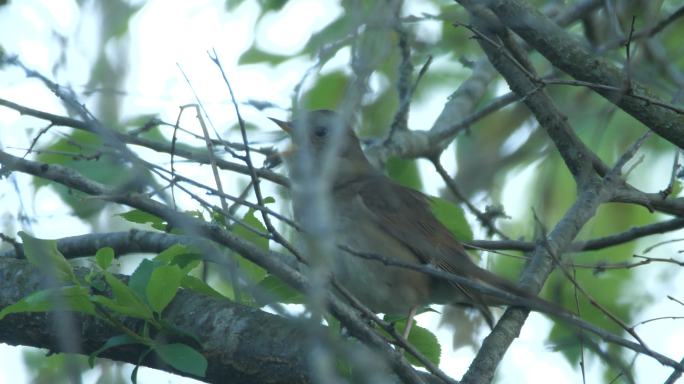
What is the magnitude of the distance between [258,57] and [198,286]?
1589 millimetres

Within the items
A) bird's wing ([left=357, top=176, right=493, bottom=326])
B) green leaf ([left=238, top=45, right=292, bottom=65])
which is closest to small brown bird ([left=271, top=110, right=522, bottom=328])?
bird's wing ([left=357, top=176, right=493, bottom=326])

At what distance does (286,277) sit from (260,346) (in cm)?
92

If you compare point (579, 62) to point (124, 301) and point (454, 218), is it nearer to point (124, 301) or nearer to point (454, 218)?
point (454, 218)

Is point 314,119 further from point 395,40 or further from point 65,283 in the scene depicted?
point 65,283

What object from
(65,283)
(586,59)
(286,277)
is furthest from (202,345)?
(586,59)

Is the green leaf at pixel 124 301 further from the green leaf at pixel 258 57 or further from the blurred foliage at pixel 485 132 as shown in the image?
the green leaf at pixel 258 57

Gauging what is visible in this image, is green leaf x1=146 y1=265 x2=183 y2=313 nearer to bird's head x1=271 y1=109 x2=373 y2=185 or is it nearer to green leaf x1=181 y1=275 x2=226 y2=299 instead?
green leaf x1=181 y1=275 x2=226 y2=299

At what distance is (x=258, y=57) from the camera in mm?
5398

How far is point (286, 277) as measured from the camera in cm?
319

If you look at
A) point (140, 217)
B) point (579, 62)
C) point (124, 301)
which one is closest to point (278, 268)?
point (124, 301)

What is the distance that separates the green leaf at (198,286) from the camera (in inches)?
168

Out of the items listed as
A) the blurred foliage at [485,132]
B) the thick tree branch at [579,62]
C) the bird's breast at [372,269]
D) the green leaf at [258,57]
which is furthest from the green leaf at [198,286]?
the thick tree branch at [579,62]

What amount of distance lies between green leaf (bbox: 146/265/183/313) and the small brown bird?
141cm

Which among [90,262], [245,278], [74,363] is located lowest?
[74,363]
